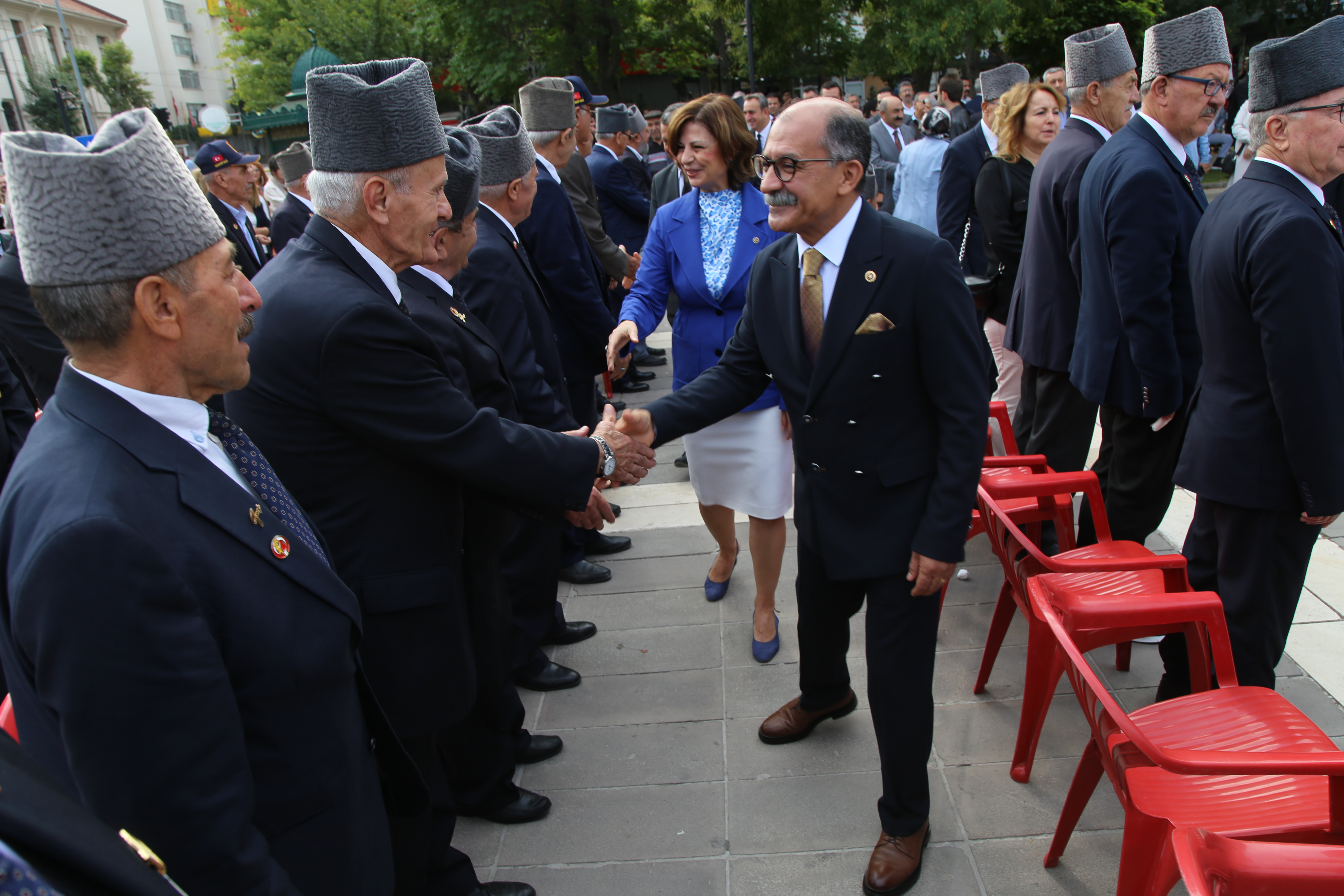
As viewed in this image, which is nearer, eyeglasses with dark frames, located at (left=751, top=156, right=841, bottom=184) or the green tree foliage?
eyeglasses with dark frames, located at (left=751, top=156, right=841, bottom=184)

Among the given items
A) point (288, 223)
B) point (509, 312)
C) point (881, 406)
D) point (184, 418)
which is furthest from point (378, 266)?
point (288, 223)

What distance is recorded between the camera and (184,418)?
4.72 ft

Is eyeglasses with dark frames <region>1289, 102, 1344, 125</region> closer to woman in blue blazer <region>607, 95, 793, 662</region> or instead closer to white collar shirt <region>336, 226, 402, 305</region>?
woman in blue blazer <region>607, 95, 793, 662</region>

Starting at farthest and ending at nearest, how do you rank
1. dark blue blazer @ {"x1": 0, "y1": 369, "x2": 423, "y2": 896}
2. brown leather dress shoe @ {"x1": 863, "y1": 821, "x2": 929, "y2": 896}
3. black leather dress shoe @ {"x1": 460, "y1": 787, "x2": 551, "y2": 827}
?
black leather dress shoe @ {"x1": 460, "y1": 787, "x2": 551, "y2": 827}, brown leather dress shoe @ {"x1": 863, "y1": 821, "x2": 929, "y2": 896}, dark blue blazer @ {"x1": 0, "y1": 369, "x2": 423, "y2": 896}

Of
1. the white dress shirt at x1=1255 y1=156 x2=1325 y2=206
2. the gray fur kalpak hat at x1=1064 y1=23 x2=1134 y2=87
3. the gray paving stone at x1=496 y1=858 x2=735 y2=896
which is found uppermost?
the gray fur kalpak hat at x1=1064 y1=23 x2=1134 y2=87

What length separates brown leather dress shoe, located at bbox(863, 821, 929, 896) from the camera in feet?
8.01

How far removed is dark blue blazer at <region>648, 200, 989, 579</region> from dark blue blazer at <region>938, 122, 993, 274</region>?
3608 mm

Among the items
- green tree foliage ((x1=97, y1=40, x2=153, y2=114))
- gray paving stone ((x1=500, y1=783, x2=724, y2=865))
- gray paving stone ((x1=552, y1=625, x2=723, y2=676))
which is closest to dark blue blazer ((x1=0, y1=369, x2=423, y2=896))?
gray paving stone ((x1=500, y1=783, x2=724, y2=865))

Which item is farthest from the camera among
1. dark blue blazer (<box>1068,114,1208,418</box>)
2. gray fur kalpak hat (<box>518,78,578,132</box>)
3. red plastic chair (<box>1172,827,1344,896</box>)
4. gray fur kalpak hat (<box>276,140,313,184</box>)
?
gray fur kalpak hat (<box>276,140,313,184</box>)

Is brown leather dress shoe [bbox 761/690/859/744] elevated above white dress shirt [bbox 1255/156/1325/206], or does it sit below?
below

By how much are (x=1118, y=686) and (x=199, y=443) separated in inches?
125

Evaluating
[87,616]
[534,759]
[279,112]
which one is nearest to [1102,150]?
[534,759]

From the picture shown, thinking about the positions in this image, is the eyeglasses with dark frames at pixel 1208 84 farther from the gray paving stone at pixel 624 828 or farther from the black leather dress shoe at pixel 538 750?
the black leather dress shoe at pixel 538 750

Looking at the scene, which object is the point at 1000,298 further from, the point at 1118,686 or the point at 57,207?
the point at 57,207
